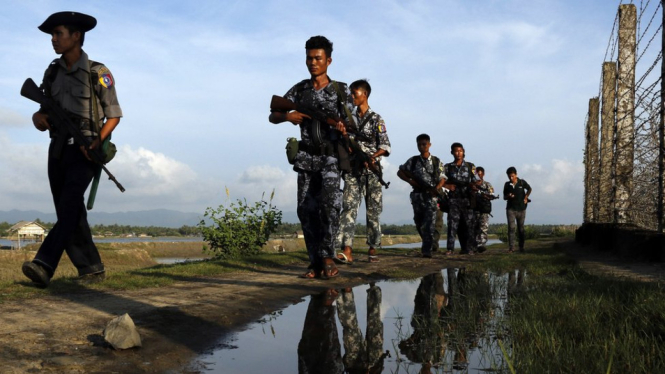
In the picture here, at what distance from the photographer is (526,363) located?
240 cm

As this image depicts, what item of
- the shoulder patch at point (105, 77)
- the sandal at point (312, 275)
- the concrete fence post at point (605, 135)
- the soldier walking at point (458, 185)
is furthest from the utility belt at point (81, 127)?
the concrete fence post at point (605, 135)

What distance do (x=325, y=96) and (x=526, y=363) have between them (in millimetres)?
4447

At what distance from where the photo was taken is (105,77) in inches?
212

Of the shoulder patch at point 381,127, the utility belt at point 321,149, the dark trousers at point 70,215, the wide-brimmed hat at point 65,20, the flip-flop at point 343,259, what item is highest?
the wide-brimmed hat at point 65,20

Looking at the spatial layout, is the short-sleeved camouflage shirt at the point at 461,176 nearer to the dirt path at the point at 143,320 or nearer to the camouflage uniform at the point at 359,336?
the dirt path at the point at 143,320

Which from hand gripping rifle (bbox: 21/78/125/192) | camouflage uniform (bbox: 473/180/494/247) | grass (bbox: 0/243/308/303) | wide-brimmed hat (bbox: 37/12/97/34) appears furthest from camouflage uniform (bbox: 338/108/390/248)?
camouflage uniform (bbox: 473/180/494/247)

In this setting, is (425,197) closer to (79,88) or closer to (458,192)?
(458,192)

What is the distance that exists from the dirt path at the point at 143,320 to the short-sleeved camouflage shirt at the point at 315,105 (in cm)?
129

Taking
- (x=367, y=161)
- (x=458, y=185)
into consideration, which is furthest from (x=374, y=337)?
(x=458, y=185)

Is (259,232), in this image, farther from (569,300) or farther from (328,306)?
(569,300)

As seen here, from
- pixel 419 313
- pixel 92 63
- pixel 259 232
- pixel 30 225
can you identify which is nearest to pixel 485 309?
pixel 419 313

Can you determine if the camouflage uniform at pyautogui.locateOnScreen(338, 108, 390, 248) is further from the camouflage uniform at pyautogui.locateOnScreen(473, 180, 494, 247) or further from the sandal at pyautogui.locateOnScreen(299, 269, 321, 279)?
the camouflage uniform at pyautogui.locateOnScreen(473, 180, 494, 247)

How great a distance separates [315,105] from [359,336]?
3437 millimetres

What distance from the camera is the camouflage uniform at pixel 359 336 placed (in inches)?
111
